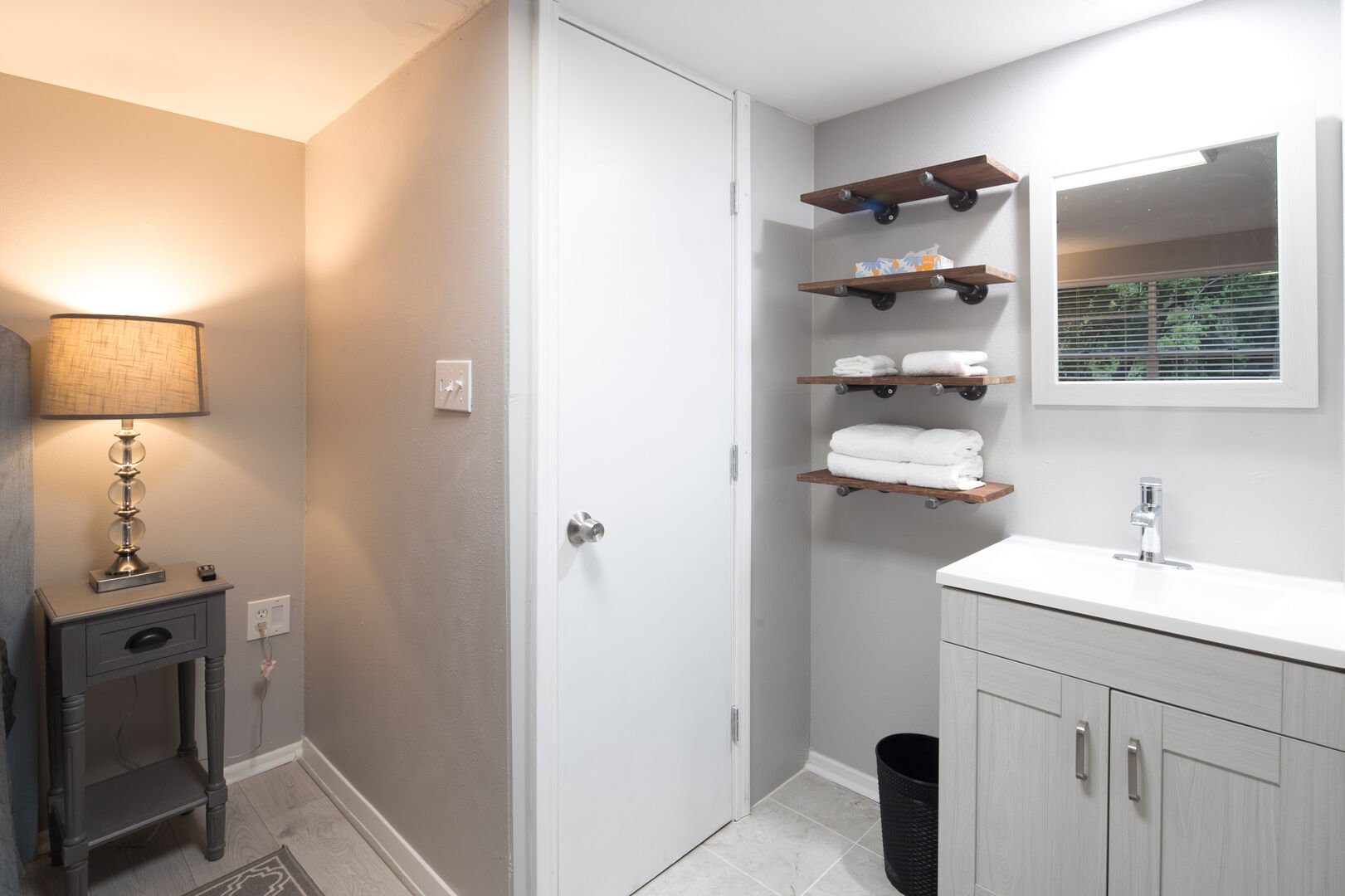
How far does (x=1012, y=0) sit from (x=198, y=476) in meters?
2.52

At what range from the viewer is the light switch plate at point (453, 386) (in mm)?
1635

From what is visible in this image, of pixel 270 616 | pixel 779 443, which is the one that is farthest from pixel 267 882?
pixel 779 443

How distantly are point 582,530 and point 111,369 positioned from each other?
123 cm

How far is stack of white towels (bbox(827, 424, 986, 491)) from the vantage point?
5.94 ft

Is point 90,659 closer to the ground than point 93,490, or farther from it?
closer to the ground

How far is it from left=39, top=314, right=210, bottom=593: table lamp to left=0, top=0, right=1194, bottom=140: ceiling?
645 millimetres

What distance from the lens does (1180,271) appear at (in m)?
1.61

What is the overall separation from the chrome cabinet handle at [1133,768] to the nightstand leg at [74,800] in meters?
2.25

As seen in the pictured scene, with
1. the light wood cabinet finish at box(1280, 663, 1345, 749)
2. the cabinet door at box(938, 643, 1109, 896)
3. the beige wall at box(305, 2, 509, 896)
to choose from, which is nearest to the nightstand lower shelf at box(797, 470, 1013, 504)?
the cabinet door at box(938, 643, 1109, 896)

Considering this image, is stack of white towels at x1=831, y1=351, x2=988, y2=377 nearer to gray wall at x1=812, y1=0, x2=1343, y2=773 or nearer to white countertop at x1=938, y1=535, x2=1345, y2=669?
gray wall at x1=812, y1=0, x2=1343, y2=773

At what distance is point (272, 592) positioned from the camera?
240 centimetres

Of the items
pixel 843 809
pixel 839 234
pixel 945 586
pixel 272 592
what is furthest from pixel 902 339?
pixel 272 592

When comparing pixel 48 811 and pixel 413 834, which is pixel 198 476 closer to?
pixel 48 811

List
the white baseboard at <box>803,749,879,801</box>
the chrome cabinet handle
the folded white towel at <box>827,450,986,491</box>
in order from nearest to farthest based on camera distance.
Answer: the chrome cabinet handle, the folded white towel at <box>827,450,986,491</box>, the white baseboard at <box>803,749,879,801</box>
